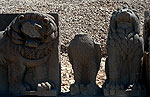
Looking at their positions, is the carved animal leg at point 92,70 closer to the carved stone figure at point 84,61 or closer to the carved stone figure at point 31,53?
the carved stone figure at point 84,61

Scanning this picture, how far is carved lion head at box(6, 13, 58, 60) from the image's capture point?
187 inches

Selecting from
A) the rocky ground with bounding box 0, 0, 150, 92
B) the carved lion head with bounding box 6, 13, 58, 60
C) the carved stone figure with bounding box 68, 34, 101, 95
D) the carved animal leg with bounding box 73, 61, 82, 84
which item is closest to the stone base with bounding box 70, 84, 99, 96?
the carved stone figure with bounding box 68, 34, 101, 95

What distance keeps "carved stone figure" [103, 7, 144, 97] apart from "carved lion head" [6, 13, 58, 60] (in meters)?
0.96

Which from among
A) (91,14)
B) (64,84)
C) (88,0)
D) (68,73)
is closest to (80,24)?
(91,14)

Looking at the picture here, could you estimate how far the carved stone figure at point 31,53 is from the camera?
477 cm

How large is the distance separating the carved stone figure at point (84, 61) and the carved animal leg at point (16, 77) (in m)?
0.84

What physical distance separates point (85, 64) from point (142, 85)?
3.12 ft

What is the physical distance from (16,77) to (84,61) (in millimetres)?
1150

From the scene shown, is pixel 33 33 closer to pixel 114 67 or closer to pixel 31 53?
pixel 31 53

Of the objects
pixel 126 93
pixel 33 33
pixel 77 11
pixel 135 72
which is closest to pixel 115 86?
pixel 126 93

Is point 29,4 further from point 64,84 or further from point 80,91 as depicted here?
point 80,91

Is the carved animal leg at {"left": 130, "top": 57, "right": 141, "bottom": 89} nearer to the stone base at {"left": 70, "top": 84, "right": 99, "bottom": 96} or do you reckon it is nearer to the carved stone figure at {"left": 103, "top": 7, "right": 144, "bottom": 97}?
the carved stone figure at {"left": 103, "top": 7, "right": 144, "bottom": 97}

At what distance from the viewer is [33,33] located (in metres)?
4.77

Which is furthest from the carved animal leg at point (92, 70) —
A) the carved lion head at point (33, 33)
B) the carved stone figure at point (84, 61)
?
the carved lion head at point (33, 33)
